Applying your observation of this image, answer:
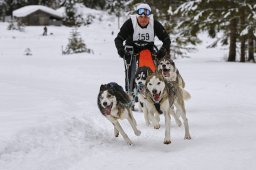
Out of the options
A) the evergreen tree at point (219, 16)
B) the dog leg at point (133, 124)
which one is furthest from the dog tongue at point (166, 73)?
the evergreen tree at point (219, 16)

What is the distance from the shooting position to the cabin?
2220 inches

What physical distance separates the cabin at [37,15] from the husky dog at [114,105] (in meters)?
53.3

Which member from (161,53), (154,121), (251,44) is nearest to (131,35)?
(161,53)

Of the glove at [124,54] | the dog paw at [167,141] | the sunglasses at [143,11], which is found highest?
the sunglasses at [143,11]

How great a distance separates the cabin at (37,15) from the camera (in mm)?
56400

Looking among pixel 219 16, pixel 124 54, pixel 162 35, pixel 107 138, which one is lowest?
pixel 107 138

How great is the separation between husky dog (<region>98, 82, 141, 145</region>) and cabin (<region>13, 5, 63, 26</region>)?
53.3 m

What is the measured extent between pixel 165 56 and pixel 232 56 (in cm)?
1528

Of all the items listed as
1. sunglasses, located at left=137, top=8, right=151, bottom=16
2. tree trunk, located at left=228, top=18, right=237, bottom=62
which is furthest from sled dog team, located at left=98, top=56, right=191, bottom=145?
tree trunk, located at left=228, top=18, right=237, bottom=62

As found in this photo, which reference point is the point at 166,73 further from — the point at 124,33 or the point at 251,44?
the point at 251,44

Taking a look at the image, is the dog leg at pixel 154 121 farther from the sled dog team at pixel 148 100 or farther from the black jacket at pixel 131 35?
the black jacket at pixel 131 35

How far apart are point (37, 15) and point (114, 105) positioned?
54.9 metres

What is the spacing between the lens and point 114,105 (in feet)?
17.2

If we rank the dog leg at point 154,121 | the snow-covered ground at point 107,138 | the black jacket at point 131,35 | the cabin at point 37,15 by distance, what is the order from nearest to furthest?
the snow-covered ground at point 107,138, the dog leg at point 154,121, the black jacket at point 131,35, the cabin at point 37,15
